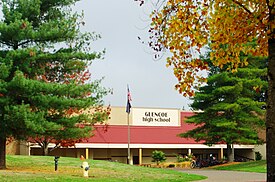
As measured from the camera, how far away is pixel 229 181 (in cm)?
2236

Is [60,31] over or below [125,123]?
over

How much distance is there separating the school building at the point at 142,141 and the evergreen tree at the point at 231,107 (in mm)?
12700

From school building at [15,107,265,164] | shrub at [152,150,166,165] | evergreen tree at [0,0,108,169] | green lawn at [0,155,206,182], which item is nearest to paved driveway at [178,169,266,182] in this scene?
green lawn at [0,155,206,182]

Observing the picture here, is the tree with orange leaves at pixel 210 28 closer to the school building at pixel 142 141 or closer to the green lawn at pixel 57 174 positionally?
the green lawn at pixel 57 174

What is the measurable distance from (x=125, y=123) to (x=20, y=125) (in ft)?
115

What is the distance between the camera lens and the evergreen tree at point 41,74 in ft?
69.6

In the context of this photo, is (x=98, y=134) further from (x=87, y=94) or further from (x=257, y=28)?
(x=257, y=28)

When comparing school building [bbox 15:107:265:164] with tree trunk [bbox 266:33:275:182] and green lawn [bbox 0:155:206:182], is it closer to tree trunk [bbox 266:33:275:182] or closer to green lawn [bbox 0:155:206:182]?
green lawn [bbox 0:155:206:182]

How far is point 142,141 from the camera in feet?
178

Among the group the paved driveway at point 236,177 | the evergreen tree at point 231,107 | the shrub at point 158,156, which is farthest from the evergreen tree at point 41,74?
the shrub at point 158,156

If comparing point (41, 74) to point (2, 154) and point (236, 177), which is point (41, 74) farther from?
point (236, 177)

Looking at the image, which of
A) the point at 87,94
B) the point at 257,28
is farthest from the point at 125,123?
the point at 257,28

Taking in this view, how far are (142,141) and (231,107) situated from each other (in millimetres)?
17511

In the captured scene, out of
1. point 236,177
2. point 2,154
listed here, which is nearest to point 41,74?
point 2,154
